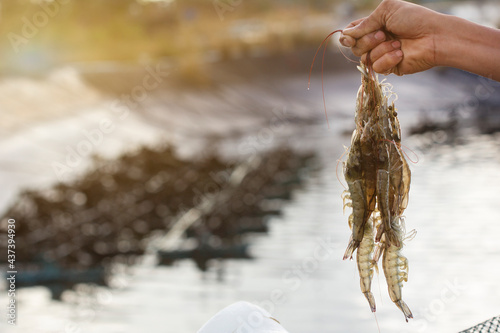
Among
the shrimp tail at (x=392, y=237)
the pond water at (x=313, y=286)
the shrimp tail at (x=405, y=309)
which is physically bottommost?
the pond water at (x=313, y=286)

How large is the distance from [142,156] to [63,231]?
4106mm

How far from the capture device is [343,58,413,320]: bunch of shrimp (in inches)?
55.1

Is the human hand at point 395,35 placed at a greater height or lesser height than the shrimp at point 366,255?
greater

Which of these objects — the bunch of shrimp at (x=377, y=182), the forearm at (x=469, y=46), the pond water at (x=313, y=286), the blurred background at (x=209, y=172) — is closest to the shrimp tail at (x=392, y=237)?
the bunch of shrimp at (x=377, y=182)

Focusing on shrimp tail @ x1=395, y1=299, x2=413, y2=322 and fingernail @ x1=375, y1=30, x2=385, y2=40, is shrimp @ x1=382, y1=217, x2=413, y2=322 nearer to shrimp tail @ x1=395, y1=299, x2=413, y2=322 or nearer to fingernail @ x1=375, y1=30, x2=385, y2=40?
shrimp tail @ x1=395, y1=299, x2=413, y2=322

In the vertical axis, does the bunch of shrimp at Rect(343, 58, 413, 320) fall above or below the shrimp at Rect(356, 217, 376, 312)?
above

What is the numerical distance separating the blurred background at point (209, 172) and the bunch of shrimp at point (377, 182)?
0.21 meters

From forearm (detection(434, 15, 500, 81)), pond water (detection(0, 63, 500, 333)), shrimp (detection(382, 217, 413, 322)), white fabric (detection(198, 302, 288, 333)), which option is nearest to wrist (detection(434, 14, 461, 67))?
forearm (detection(434, 15, 500, 81))

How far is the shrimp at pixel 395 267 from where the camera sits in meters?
1.39

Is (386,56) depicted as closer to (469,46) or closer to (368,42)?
(368,42)

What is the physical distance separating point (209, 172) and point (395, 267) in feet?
31.0

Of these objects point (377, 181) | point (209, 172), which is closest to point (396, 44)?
point (377, 181)

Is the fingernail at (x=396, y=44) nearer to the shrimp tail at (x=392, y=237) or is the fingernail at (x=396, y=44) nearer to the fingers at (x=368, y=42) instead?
the fingers at (x=368, y=42)

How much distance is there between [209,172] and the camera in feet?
35.4
